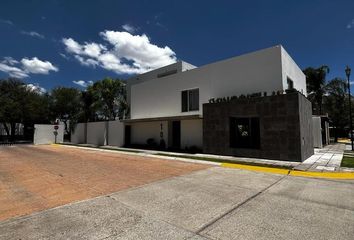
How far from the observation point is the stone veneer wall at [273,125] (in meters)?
11.7

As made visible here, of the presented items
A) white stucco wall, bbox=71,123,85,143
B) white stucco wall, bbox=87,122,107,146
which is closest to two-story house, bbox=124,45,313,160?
white stucco wall, bbox=87,122,107,146

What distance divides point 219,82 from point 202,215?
43.3 ft

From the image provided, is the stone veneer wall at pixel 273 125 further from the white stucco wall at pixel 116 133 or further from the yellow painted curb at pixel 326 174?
the white stucco wall at pixel 116 133

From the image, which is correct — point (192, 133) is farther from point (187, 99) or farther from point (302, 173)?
point (302, 173)

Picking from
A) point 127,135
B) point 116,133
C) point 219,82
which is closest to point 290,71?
point 219,82

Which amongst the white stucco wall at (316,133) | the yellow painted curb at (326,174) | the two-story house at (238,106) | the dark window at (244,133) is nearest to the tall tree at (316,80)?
the white stucco wall at (316,133)

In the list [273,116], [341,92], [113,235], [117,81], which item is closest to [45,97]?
[117,81]

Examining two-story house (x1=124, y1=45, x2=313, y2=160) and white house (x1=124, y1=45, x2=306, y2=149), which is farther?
white house (x1=124, y1=45, x2=306, y2=149)

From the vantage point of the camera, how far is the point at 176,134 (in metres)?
20.5

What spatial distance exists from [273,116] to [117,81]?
2577 centimetres

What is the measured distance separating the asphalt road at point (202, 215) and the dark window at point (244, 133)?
6.54 meters

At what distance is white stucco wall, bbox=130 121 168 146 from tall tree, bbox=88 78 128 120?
9.44 metres

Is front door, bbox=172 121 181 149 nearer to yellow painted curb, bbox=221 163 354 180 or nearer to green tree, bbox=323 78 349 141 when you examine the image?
yellow painted curb, bbox=221 163 354 180

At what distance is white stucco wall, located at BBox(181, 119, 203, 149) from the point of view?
17938 mm
